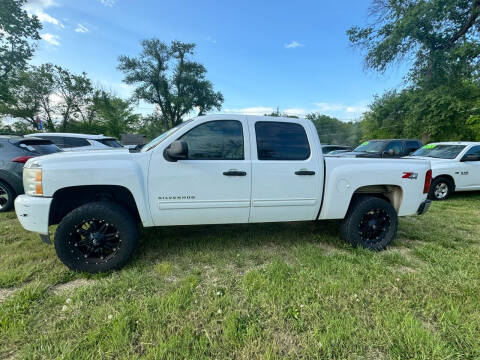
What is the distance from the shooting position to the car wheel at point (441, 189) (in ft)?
19.4

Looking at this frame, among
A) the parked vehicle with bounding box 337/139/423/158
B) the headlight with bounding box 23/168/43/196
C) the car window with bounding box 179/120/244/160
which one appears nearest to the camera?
the headlight with bounding box 23/168/43/196

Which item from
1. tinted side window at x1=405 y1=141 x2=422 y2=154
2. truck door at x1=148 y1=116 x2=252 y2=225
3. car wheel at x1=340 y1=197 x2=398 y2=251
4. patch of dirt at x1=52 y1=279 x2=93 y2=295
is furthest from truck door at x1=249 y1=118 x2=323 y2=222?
tinted side window at x1=405 y1=141 x2=422 y2=154

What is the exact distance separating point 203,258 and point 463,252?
3.56 m

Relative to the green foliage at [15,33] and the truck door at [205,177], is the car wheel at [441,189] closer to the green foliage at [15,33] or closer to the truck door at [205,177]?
the truck door at [205,177]

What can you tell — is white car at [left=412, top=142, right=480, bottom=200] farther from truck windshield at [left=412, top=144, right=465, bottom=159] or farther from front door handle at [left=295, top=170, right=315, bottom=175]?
front door handle at [left=295, top=170, right=315, bottom=175]

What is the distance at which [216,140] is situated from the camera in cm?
262

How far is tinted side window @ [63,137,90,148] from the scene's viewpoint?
7.01 m

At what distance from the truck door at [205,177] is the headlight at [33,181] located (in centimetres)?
110

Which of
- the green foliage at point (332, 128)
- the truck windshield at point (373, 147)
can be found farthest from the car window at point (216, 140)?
the green foliage at point (332, 128)

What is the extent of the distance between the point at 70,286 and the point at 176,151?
5.83ft

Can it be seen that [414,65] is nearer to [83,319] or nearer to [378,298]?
[378,298]

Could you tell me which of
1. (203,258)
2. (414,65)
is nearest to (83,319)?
(203,258)

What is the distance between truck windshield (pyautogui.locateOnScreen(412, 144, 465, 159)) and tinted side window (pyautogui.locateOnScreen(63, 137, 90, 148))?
10.9m

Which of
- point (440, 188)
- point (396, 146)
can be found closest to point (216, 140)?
point (440, 188)
